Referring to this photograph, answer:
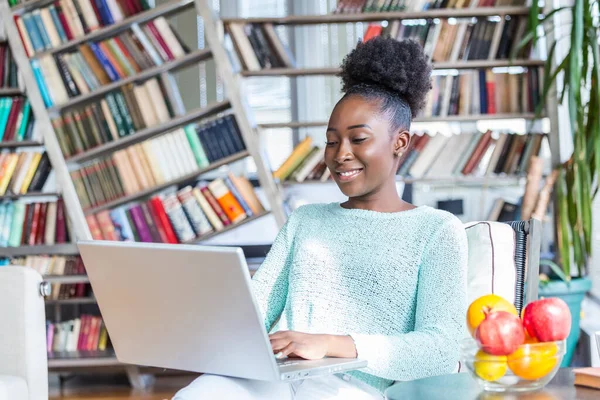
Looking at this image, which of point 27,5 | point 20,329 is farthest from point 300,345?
point 27,5

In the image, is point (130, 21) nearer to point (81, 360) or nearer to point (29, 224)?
point (29, 224)

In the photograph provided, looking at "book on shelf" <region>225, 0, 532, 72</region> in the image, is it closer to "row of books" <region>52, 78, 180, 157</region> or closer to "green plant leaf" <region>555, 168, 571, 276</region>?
"row of books" <region>52, 78, 180, 157</region>

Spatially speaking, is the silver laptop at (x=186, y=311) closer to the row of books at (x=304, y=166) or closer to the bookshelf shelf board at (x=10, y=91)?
the row of books at (x=304, y=166)

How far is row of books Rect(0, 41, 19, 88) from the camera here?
3912 millimetres

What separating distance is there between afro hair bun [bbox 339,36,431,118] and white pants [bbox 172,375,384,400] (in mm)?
611

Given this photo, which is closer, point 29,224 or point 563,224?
point 563,224

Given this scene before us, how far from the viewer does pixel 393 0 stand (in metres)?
3.90

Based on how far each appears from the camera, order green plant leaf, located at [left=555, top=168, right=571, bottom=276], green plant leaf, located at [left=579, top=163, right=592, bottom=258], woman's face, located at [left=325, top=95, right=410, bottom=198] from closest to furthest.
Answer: woman's face, located at [left=325, top=95, right=410, bottom=198] < green plant leaf, located at [left=579, top=163, right=592, bottom=258] < green plant leaf, located at [left=555, top=168, right=571, bottom=276]

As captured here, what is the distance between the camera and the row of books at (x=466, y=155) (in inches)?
153

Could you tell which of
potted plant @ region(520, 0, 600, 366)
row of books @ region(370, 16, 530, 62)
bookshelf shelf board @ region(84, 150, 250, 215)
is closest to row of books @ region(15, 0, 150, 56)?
bookshelf shelf board @ region(84, 150, 250, 215)

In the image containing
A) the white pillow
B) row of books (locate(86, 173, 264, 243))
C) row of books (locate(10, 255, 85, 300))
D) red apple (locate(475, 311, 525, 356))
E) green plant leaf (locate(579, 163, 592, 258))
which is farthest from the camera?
row of books (locate(10, 255, 85, 300))

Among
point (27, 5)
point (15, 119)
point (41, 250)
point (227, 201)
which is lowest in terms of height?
point (41, 250)

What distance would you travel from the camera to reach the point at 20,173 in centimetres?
391

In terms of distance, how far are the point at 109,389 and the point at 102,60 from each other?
1.48 meters
